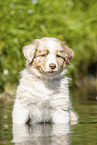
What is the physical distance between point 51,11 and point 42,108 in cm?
900

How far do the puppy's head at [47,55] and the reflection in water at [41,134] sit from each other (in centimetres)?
94

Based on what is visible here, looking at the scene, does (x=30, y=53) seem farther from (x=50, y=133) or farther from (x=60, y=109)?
(x=50, y=133)

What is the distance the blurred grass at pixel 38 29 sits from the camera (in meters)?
14.0

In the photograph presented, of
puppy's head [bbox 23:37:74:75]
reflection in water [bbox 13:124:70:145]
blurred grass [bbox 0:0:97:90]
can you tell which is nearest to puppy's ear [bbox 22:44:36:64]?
puppy's head [bbox 23:37:74:75]

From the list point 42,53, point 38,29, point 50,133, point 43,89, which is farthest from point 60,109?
point 38,29

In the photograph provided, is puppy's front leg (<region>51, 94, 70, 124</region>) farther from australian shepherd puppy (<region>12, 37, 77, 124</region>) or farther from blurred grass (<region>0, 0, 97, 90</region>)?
blurred grass (<region>0, 0, 97, 90</region>)

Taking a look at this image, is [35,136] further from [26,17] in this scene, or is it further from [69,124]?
[26,17]

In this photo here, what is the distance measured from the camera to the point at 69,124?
24.8 feet

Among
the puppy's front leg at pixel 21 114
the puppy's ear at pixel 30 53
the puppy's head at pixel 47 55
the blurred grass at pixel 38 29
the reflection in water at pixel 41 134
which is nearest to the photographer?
the reflection in water at pixel 41 134

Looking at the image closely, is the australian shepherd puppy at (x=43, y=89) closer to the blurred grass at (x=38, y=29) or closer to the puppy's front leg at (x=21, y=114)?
the puppy's front leg at (x=21, y=114)

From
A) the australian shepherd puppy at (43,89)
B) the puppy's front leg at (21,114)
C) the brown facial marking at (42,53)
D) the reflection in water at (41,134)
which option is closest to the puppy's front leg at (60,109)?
the australian shepherd puppy at (43,89)

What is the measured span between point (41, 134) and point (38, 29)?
878cm

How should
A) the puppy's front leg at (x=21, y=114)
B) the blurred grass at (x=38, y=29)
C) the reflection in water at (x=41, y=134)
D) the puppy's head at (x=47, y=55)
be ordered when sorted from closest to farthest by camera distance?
the reflection in water at (x=41, y=134), the puppy's head at (x=47, y=55), the puppy's front leg at (x=21, y=114), the blurred grass at (x=38, y=29)

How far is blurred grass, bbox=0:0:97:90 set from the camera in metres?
14.0
